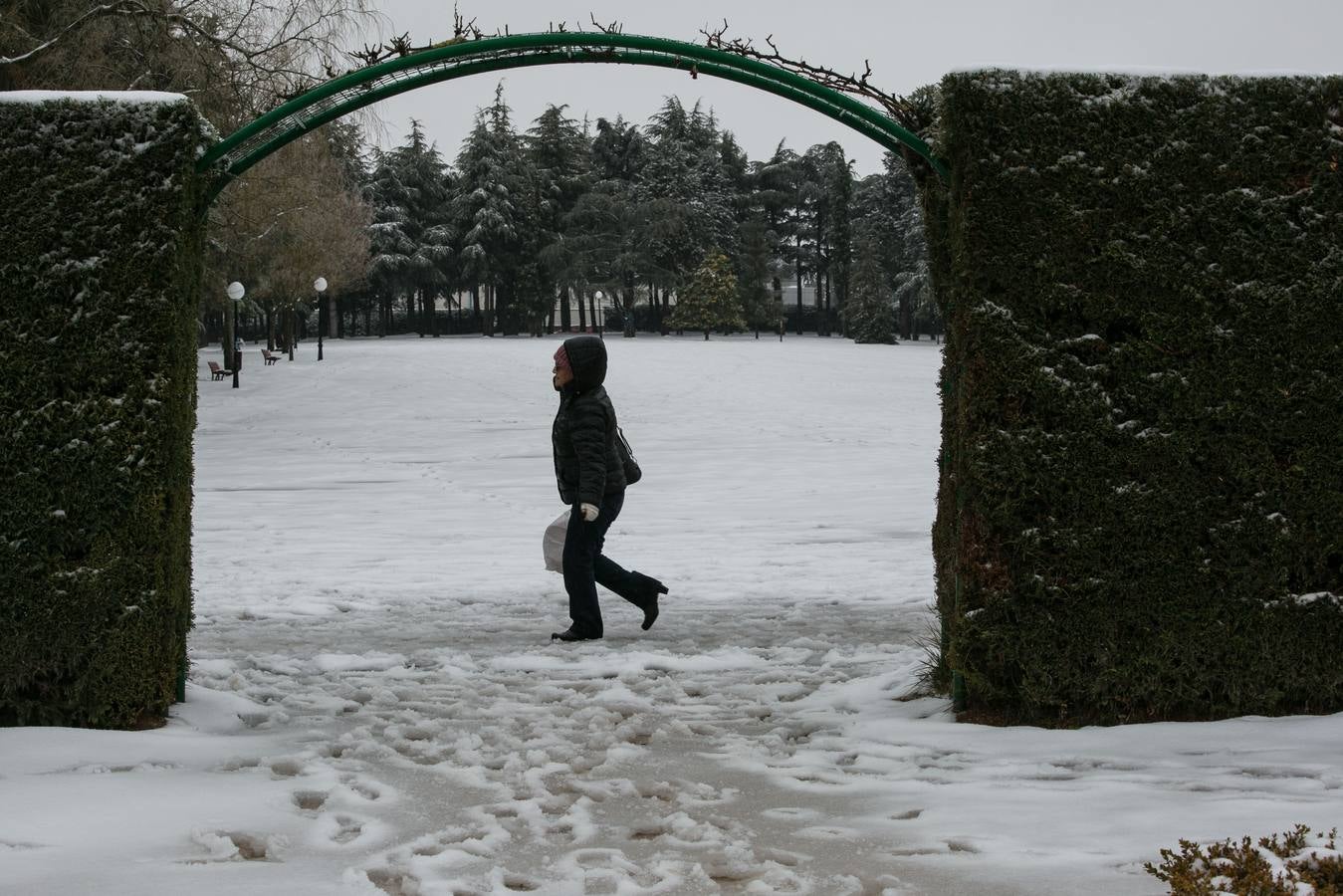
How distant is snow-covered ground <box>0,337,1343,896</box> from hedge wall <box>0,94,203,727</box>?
381 mm

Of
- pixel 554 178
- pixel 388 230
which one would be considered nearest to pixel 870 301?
pixel 554 178

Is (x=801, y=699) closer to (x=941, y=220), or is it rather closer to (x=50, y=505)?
(x=941, y=220)

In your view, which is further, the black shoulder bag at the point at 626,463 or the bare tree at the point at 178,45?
the bare tree at the point at 178,45

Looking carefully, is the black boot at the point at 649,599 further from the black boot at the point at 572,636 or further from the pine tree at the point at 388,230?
the pine tree at the point at 388,230

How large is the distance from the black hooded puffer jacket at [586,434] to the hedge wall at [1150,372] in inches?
110

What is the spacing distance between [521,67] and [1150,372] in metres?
3.30

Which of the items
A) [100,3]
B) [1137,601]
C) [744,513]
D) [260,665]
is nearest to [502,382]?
[100,3]

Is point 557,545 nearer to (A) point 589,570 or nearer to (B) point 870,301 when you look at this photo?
(A) point 589,570

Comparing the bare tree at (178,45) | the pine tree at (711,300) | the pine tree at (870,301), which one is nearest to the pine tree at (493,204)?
the pine tree at (711,300)

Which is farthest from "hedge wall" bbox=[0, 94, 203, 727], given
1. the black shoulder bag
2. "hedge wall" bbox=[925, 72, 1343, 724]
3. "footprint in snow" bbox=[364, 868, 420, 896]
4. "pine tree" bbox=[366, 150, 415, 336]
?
"pine tree" bbox=[366, 150, 415, 336]

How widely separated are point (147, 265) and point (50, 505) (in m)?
1.10

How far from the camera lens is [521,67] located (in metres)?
6.63

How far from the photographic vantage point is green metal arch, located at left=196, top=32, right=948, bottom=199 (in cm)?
632

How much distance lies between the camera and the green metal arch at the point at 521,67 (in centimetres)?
632
